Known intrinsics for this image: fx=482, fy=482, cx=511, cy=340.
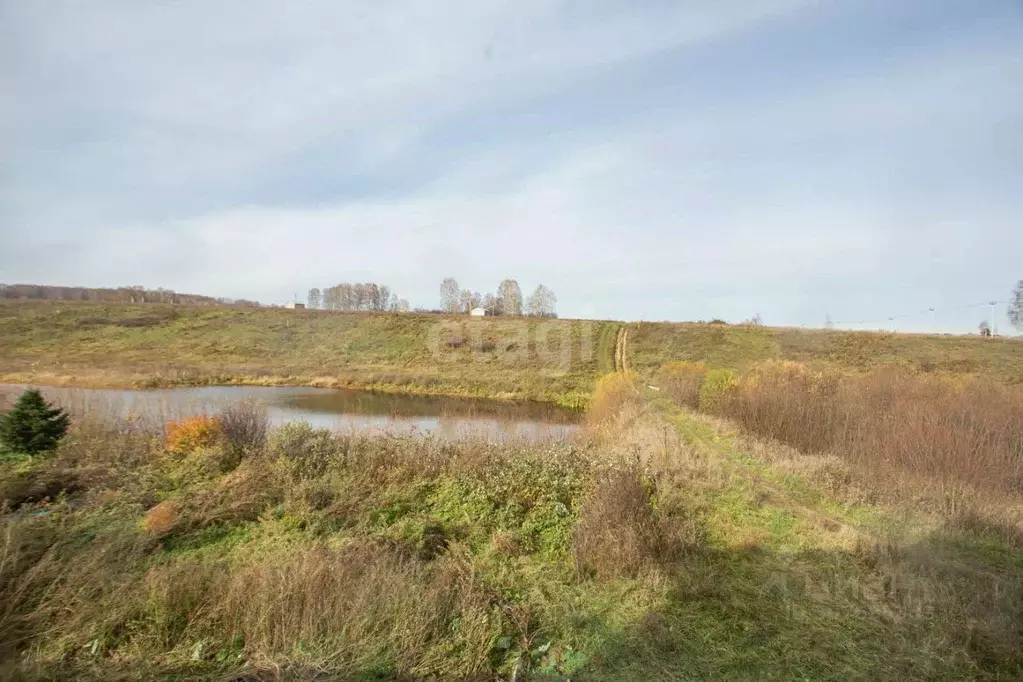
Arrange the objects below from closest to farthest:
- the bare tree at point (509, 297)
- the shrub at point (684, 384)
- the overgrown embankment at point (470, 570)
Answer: the overgrown embankment at point (470, 570) → the shrub at point (684, 384) → the bare tree at point (509, 297)

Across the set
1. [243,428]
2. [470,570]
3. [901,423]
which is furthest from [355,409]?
[901,423]

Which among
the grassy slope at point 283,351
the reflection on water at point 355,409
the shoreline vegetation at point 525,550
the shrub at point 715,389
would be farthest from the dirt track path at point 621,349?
the shoreline vegetation at point 525,550

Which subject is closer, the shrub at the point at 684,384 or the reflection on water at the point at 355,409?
the reflection on water at the point at 355,409

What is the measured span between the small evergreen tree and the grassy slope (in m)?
19.2

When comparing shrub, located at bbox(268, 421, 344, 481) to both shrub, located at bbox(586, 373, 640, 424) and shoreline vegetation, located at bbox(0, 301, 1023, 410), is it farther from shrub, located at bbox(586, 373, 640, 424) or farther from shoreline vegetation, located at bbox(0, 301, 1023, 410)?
shoreline vegetation, located at bbox(0, 301, 1023, 410)

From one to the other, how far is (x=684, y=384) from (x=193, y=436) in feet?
60.7

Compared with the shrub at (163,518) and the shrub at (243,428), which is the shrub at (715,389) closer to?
the shrub at (243,428)

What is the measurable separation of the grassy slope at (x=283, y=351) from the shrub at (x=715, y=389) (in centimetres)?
988

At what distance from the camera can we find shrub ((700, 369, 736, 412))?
18.4 m

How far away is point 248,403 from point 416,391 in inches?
804

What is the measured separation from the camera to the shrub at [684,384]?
20250mm

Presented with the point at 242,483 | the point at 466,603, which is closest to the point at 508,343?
the point at 242,483

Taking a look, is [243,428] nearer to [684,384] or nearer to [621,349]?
[684,384]

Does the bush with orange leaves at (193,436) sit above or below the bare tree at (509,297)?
below
